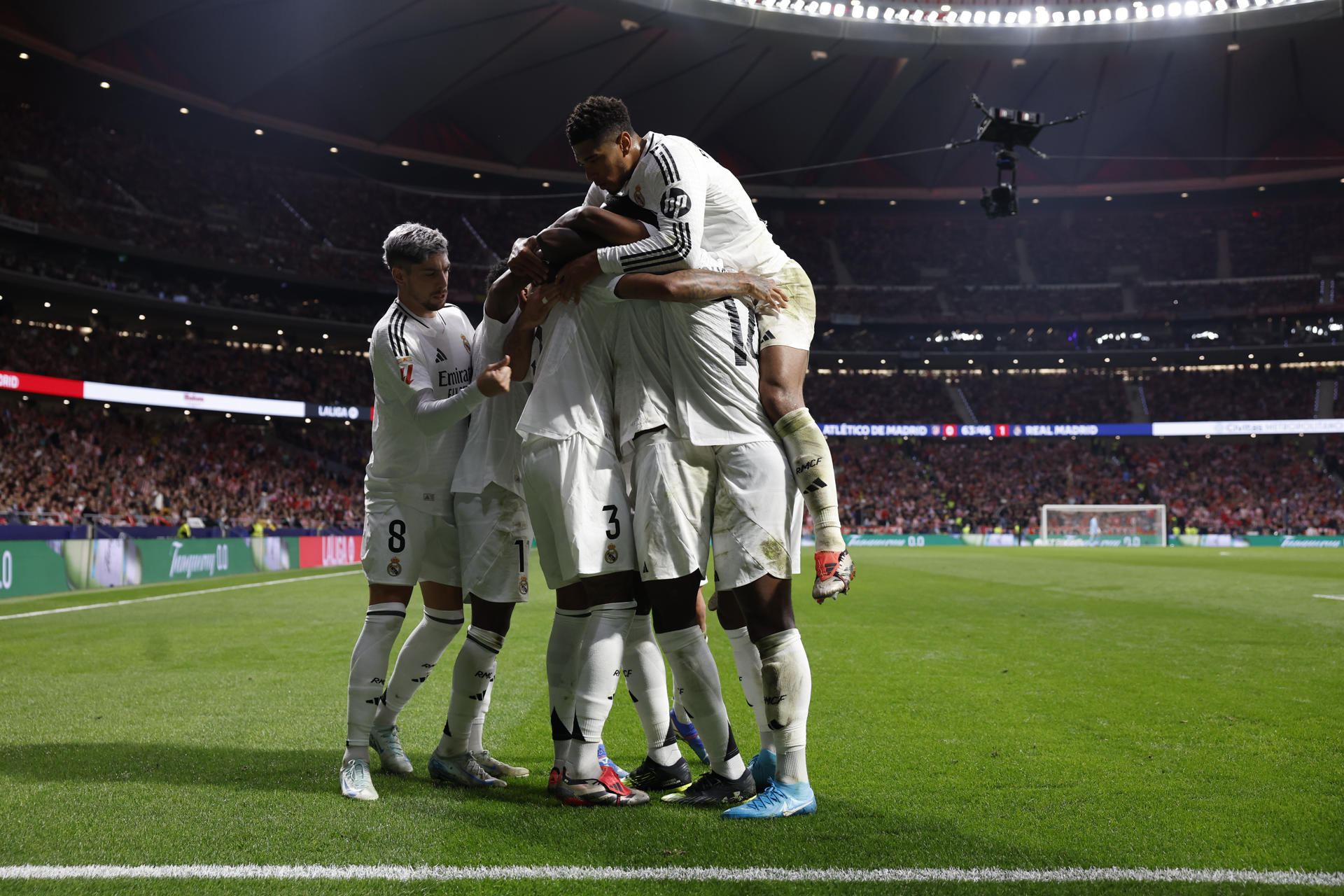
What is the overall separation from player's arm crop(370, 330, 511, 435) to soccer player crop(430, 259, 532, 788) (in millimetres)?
199

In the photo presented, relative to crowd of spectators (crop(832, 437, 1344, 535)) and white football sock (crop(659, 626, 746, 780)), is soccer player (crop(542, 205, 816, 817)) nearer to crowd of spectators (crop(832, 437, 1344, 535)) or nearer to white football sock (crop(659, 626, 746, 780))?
white football sock (crop(659, 626, 746, 780))

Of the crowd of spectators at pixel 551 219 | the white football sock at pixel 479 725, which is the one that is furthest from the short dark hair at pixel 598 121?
the crowd of spectators at pixel 551 219

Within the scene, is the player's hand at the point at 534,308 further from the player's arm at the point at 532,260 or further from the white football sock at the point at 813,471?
the white football sock at the point at 813,471

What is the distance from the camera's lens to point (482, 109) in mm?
39125

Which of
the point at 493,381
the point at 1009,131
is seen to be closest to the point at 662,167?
the point at 493,381

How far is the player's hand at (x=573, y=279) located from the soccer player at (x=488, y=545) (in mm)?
255

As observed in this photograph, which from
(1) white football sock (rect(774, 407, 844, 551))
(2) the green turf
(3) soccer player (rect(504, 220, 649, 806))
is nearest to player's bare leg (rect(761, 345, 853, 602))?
(1) white football sock (rect(774, 407, 844, 551))

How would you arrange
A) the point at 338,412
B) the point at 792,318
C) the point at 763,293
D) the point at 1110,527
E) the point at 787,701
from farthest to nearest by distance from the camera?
the point at 1110,527 < the point at 338,412 < the point at 792,318 < the point at 763,293 < the point at 787,701

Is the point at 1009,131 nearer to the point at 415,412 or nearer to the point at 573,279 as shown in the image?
the point at 573,279

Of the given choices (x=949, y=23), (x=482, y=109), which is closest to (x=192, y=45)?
(x=482, y=109)

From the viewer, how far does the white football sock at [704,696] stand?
11.6ft

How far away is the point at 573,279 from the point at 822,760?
92.7 inches

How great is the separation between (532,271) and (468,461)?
36.1 inches

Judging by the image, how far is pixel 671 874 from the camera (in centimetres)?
270
